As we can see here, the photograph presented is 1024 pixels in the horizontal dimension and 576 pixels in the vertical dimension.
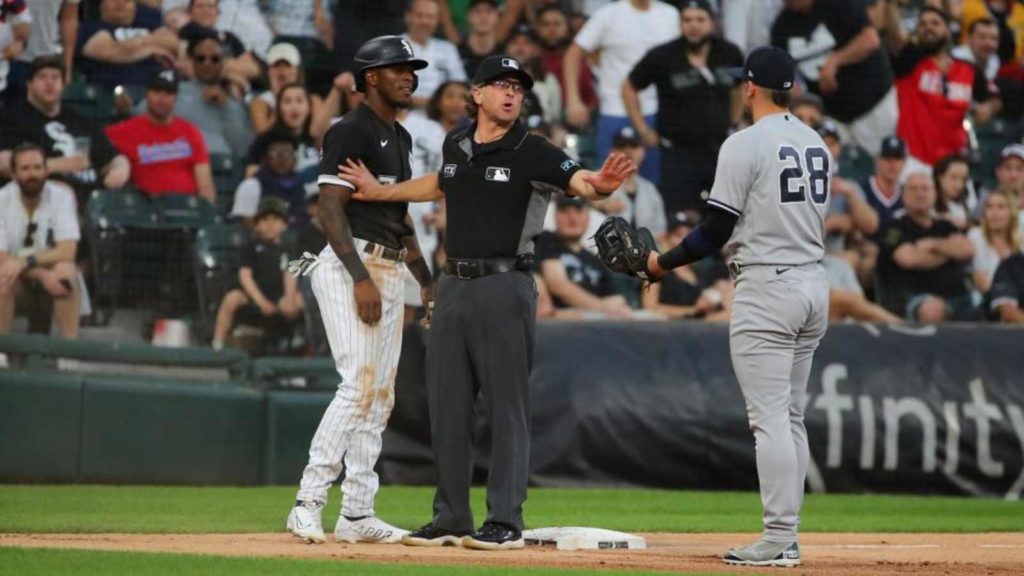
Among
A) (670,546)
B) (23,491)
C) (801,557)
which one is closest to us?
(801,557)

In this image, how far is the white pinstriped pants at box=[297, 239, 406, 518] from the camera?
684 centimetres

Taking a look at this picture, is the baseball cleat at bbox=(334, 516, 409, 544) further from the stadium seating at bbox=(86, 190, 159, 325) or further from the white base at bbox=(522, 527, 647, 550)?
the stadium seating at bbox=(86, 190, 159, 325)

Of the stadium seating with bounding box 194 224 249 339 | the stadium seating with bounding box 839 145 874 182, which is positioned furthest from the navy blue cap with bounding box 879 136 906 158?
the stadium seating with bounding box 194 224 249 339

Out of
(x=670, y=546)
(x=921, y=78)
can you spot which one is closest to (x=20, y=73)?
(x=670, y=546)

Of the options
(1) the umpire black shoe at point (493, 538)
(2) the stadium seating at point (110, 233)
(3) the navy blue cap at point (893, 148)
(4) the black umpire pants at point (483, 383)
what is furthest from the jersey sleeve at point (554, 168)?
(3) the navy blue cap at point (893, 148)

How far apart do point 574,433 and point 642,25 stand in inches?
167

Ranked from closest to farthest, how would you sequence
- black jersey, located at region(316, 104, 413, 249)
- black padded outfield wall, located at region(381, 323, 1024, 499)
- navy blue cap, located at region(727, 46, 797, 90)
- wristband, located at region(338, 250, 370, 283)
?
navy blue cap, located at region(727, 46, 797, 90) < wristband, located at region(338, 250, 370, 283) < black jersey, located at region(316, 104, 413, 249) < black padded outfield wall, located at region(381, 323, 1024, 499)

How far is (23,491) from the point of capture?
32.9 feet

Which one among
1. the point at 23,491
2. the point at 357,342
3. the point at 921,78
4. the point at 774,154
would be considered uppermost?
the point at 921,78

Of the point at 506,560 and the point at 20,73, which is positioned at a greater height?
the point at 20,73

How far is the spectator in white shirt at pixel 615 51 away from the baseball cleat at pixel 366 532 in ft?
24.2

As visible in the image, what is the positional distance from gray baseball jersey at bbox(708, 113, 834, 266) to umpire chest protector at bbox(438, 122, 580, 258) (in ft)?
2.27

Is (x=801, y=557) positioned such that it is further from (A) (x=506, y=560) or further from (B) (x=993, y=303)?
(B) (x=993, y=303)

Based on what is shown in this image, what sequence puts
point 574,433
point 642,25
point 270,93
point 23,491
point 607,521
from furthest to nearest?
point 642,25 → point 270,93 → point 574,433 → point 23,491 → point 607,521
